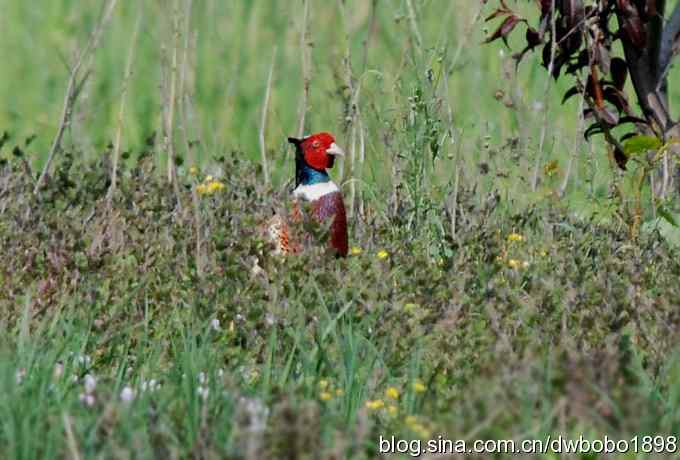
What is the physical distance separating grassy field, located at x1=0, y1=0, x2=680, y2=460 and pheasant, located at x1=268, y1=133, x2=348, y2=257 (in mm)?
92

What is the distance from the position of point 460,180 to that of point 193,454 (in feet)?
10.5

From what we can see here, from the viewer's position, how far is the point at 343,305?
4520 mm

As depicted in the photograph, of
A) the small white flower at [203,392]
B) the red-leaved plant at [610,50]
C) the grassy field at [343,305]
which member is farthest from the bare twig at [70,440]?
the red-leaved plant at [610,50]

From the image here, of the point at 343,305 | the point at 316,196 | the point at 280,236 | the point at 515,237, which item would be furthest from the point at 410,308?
the point at 316,196

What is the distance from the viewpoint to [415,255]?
5.24 metres

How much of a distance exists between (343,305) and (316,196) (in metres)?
0.97

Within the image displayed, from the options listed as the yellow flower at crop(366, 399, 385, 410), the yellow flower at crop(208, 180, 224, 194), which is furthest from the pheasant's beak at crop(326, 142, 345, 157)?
the yellow flower at crop(366, 399, 385, 410)

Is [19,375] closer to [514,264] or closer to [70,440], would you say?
[70,440]

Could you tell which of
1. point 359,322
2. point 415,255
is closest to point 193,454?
point 359,322

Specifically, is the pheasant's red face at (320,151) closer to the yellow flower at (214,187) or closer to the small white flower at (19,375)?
the yellow flower at (214,187)

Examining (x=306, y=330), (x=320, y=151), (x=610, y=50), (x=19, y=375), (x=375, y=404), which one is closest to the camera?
(x=375, y=404)

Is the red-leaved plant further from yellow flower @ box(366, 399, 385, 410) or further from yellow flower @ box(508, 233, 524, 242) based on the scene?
yellow flower @ box(366, 399, 385, 410)

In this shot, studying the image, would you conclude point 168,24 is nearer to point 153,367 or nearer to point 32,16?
point 153,367

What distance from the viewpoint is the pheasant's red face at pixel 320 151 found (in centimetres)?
554
